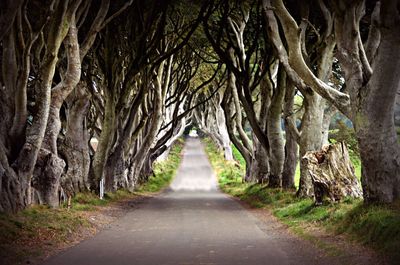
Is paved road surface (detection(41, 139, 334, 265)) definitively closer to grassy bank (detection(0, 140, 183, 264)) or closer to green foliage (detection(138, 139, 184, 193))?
grassy bank (detection(0, 140, 183, 264))

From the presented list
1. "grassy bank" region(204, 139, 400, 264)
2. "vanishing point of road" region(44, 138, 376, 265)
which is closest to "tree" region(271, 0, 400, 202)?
"grassy bank" region(204, 139, 400, 264)

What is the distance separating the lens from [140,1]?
1886cm

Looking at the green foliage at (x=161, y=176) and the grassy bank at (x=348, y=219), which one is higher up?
the green foliage at (x=161, y=176)

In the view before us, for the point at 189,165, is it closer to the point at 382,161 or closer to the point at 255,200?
the point at 255,200

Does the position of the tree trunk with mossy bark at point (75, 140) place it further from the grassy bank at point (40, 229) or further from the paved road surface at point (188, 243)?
the paved road surface at point (188, 243)

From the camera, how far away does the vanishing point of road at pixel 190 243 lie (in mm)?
8547

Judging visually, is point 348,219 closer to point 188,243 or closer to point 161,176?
point 188,243

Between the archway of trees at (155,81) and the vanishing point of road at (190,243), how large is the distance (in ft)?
6.95

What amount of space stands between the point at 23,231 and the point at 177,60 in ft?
61.9

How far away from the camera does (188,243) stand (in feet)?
33.8

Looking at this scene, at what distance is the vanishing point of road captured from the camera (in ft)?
28.0

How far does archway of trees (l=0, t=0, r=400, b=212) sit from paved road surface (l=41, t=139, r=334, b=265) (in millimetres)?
2172

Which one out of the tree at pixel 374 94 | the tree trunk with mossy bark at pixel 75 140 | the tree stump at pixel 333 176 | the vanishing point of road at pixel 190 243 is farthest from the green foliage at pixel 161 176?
the tree at pixel 374 94

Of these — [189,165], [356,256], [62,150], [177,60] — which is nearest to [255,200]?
[62,150]
